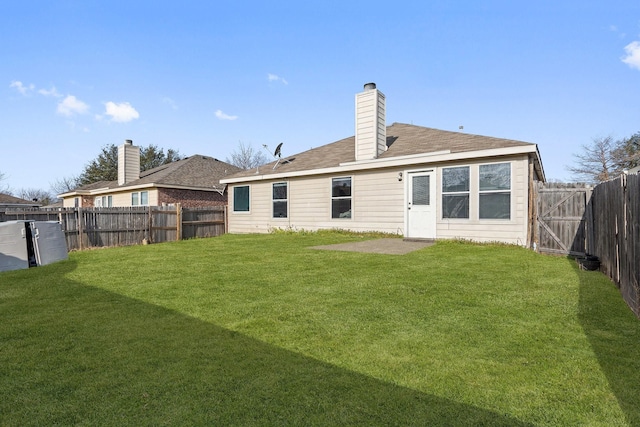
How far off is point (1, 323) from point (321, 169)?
1024 cm

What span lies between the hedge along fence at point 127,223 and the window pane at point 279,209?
10.4 ft

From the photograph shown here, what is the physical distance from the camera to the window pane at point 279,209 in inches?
565

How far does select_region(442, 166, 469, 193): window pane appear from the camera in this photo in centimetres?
966

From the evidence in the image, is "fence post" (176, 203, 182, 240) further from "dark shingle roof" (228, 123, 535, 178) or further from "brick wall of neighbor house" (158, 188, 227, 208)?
"brick wall of neighbor house" (158, 188, 227, 208)

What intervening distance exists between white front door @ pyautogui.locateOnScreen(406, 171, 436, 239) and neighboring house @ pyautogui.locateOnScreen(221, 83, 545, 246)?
3 centimetres

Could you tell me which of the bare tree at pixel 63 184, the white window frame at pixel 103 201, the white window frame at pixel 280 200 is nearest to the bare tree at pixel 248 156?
the white window frame at pixel 103 201

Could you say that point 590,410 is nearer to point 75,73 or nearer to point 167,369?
point 167,369

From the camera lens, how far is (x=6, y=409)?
1943 millimetres

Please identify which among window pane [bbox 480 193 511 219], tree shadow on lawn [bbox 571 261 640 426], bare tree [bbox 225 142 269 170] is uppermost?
bare tree [bbox 225 142 269 170]

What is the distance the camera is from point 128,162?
74.2 feet

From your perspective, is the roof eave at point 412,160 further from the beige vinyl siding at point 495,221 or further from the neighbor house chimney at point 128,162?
the neighbor house chimney at point 128,162

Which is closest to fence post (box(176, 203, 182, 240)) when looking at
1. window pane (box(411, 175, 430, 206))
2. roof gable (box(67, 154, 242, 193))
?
roof gable (box(67, 154, 242, 193))

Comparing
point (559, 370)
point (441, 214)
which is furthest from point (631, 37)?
Result: point (559, 370)

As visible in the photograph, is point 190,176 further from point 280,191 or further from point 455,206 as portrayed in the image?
point 455,206
